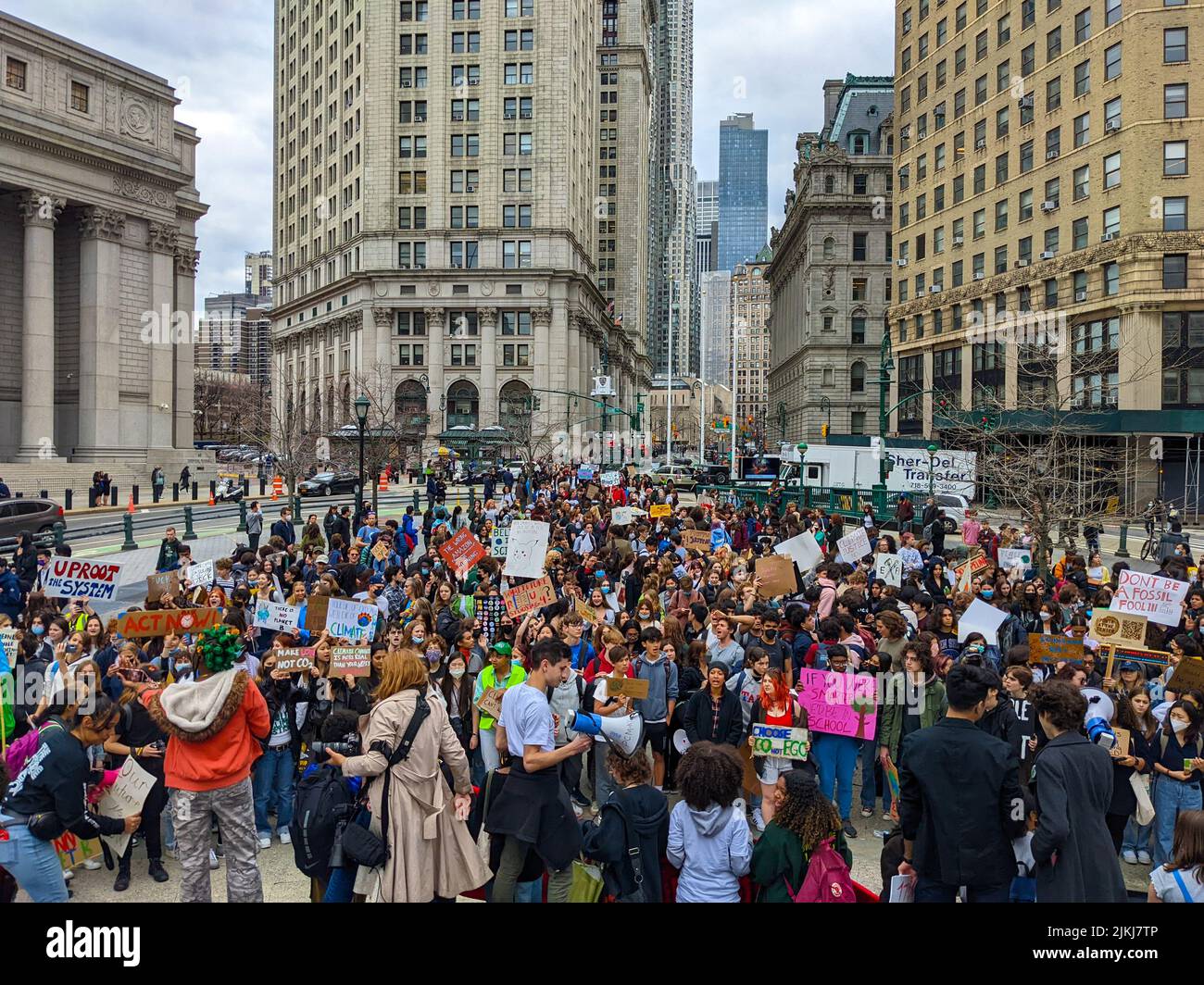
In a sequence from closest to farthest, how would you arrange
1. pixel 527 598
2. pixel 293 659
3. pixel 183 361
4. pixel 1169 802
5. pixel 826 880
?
pixel 826 880 → pixel 1169 802 → pixel 293 659 → pixel 527 598 → pixel 183 361

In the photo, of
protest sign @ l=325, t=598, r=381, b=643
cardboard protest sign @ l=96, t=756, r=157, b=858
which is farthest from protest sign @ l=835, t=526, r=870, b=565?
cardboard protest sign @ l=96, t=756, r=157, b=858

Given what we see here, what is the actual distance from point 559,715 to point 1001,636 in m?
6.32

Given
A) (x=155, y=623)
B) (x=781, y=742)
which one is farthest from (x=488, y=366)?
(x=781, y=742)

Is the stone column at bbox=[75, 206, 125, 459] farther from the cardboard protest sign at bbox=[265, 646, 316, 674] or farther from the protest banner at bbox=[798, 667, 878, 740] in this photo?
the protest banner at bbox=[798, 667, 878, 740]

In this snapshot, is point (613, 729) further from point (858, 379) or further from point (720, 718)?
point (858, 379)

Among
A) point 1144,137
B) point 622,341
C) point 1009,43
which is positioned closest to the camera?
point 1144,137

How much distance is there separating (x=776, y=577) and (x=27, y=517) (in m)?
23.7

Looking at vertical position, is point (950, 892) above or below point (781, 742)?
below

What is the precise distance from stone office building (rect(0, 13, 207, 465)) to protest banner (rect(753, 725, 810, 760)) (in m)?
48.1

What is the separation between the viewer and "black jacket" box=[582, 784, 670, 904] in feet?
17.4

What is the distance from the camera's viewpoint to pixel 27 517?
25.1 meters
